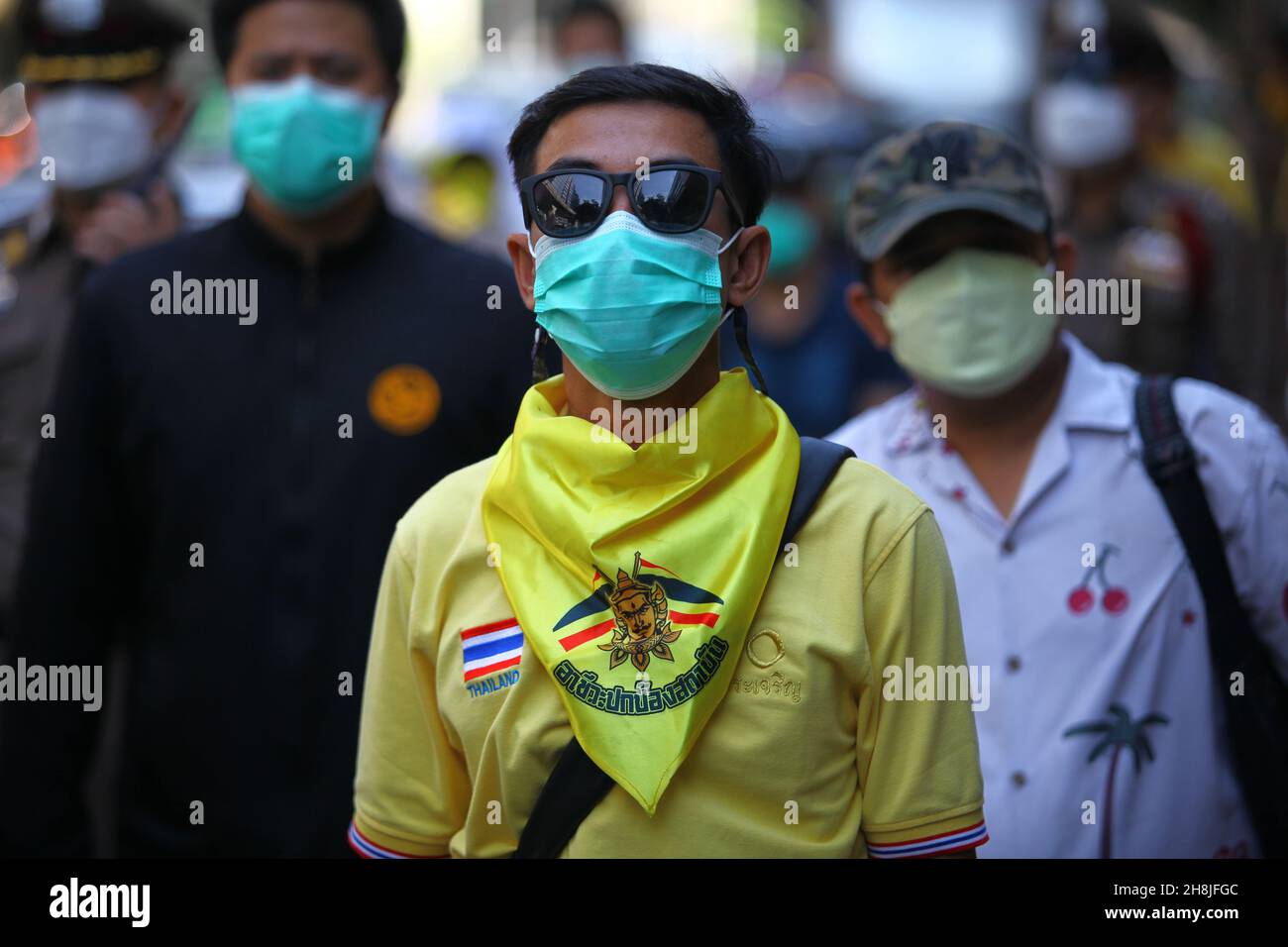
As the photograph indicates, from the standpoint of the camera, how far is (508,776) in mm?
2402

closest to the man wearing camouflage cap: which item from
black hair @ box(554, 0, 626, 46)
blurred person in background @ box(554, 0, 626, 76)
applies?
blurred person in background @ box(554, 0, 626, 76)

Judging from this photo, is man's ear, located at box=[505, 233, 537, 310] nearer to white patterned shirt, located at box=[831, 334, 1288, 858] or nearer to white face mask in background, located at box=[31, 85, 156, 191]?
white patterned shirt, located at box=[831, 334, 1288, 858]

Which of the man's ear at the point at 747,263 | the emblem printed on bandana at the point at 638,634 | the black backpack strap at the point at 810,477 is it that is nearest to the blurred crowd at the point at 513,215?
the man's ear at the point at 747,263

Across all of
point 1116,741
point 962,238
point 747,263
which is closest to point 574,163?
point 747,263

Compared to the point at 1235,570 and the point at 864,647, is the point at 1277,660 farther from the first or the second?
the point at 864,647

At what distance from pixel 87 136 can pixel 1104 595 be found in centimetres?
344

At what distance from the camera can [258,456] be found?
135 inches

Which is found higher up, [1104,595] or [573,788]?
[1104,595]

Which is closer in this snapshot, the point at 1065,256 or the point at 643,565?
the point at 643,565

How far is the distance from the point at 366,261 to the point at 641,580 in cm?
148

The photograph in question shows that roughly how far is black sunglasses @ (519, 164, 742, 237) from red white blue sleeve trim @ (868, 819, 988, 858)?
93cm

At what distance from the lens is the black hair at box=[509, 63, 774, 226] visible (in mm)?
2424

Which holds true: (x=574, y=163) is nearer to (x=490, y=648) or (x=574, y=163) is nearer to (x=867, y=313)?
(x=490, y=648)
